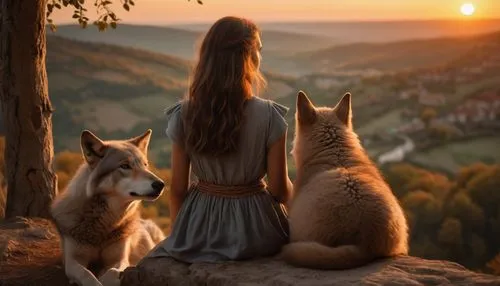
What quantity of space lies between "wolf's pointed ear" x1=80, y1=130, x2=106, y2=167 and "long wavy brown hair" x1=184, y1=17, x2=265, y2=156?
89cm

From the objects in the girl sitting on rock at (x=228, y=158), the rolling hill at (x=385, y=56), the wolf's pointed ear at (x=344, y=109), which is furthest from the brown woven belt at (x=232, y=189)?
the rolling hill at (x=385, y=56)

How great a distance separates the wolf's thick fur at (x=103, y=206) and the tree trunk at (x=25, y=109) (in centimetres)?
174

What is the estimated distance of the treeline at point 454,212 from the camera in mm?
11016

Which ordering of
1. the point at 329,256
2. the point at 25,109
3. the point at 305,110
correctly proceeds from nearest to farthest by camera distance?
the point at 329,256 < the point at 305,110 < the point at 25,109

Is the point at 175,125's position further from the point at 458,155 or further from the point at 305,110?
the point at 458,155

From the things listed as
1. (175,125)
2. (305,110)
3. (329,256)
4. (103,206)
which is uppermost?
(305,110)

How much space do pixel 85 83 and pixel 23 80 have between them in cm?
852

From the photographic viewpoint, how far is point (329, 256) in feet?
11.3

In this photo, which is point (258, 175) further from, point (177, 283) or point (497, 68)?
point (497, 68)

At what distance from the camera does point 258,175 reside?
13.0ft

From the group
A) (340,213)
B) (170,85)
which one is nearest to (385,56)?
(170,85)

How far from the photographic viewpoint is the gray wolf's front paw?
14.4 feet

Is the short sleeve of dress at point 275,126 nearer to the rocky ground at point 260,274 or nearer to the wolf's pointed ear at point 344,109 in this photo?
the wolf's pointed ear at point 344,109

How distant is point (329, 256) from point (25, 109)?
13.1 feet
